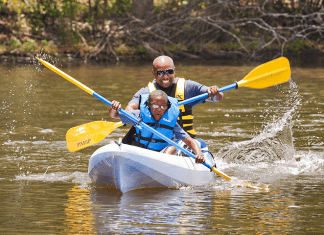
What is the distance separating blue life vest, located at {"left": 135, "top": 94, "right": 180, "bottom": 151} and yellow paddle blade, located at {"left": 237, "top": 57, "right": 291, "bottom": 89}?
1.38 meters

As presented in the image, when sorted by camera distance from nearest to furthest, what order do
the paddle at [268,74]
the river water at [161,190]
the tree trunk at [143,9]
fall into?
1. the river water at [161,190]
2. the paddle at [268,74]
3. the tree trunk at [143,9]

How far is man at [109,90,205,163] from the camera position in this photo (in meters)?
5.11

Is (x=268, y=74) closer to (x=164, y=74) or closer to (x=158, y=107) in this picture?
(x=164, y=74)

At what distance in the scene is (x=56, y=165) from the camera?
6.30 metres

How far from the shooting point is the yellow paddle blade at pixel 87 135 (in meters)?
5.57

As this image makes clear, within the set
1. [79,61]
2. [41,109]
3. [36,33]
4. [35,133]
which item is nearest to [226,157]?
[35,133]

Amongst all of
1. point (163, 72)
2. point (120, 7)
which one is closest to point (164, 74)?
point (163, 72)

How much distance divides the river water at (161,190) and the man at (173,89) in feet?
2.30

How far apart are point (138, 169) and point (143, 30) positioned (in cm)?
1475

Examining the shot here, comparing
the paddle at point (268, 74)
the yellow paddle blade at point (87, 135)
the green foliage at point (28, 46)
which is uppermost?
the green foliage at point (28, 46)

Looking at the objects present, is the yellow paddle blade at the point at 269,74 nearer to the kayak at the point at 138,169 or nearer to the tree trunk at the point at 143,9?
the kayak at the point at 138,169

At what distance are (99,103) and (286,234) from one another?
294 inches

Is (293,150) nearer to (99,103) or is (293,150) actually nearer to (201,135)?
(201,135)

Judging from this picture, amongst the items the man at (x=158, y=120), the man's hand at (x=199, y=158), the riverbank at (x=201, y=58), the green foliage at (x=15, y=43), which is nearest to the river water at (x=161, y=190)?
the man's hand at (x=199, y=158)
